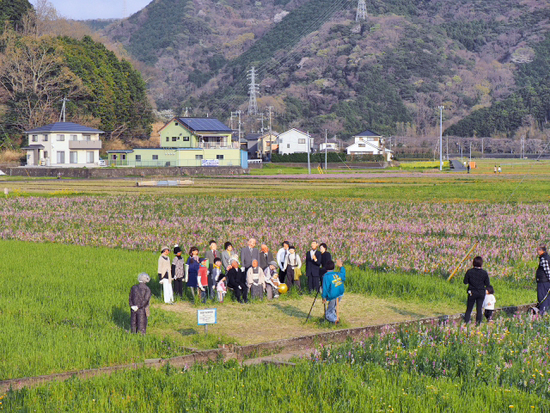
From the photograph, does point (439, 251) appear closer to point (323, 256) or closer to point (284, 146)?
point (323, 256)

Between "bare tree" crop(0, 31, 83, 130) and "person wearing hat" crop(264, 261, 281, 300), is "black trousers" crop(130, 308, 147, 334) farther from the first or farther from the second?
"bare tree" crop(0, 31, 83, 130)

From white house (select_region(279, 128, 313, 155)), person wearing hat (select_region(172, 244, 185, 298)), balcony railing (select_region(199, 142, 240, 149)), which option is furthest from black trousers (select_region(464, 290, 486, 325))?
white house (select_region(279, 128, 313, 155))

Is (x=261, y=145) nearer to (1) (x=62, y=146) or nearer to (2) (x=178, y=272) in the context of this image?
(1) (x=62, y=146)

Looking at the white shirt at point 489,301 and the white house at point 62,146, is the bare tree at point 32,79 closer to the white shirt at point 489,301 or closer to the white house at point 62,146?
the white house at point 62,146

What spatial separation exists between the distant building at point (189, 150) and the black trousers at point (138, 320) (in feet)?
253

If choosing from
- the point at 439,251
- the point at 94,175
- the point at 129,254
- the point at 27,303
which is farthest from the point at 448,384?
the point at 94,175

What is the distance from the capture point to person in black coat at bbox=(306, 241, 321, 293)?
15.2m

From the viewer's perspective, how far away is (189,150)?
90562 millimetres

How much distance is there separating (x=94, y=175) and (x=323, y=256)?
202 ft

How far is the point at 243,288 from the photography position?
1505 cm

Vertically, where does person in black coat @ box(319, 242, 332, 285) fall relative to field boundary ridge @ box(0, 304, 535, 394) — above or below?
above

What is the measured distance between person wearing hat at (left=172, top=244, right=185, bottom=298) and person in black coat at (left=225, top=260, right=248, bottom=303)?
1101mm

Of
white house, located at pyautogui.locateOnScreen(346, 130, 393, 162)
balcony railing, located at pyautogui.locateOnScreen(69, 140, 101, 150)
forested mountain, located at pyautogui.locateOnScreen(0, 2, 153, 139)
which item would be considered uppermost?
forested mountain, located at pyautogui.locateOnScreen(0, 2, 153, 139)

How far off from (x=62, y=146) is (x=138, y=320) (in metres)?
76.6
